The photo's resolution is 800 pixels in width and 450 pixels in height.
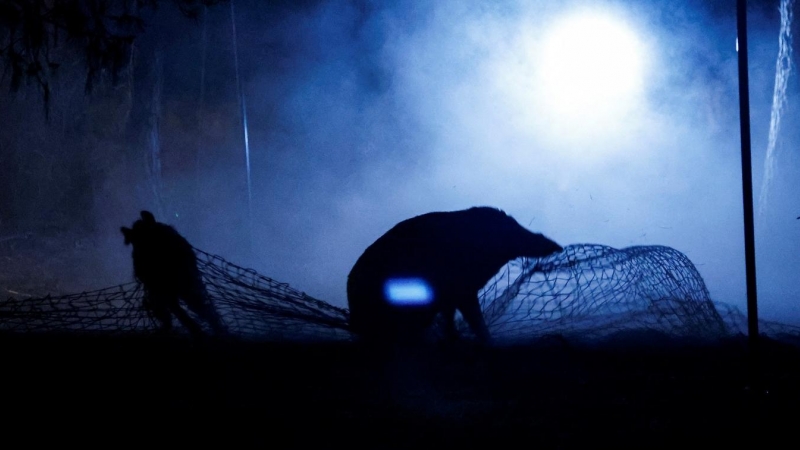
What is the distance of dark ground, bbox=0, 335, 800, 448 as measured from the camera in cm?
328

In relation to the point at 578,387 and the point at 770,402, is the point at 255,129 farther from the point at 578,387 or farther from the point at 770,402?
the point at 770,402

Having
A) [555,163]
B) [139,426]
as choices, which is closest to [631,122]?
[555,163]

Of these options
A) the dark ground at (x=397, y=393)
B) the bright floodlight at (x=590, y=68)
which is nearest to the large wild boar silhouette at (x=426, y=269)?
the dark ground at (x=397, y=393)

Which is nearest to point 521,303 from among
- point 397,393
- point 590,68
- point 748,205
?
point 397,393

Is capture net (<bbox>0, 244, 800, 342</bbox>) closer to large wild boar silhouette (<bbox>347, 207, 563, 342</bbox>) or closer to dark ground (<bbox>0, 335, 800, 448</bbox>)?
dark ground (<bbox>0, 335, 800, 448</bbox>)

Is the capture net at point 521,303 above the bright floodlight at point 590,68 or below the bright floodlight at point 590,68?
below

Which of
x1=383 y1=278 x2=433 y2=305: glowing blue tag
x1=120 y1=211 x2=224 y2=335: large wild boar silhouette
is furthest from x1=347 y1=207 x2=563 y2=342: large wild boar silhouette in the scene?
x1=120 y1=211 x2=224 y2=335: large wild boar silhouette

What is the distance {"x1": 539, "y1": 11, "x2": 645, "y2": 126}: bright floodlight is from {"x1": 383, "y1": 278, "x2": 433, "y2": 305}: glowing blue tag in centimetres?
529

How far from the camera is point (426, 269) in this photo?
4777 mm

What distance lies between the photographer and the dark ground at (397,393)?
10.8 feet

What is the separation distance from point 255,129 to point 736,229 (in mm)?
7160

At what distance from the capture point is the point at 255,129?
10273mm

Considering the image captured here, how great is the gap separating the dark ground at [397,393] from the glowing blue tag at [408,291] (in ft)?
1.29

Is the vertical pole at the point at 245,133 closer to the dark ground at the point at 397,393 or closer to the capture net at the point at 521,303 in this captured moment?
the capture net at the point at 521,303
